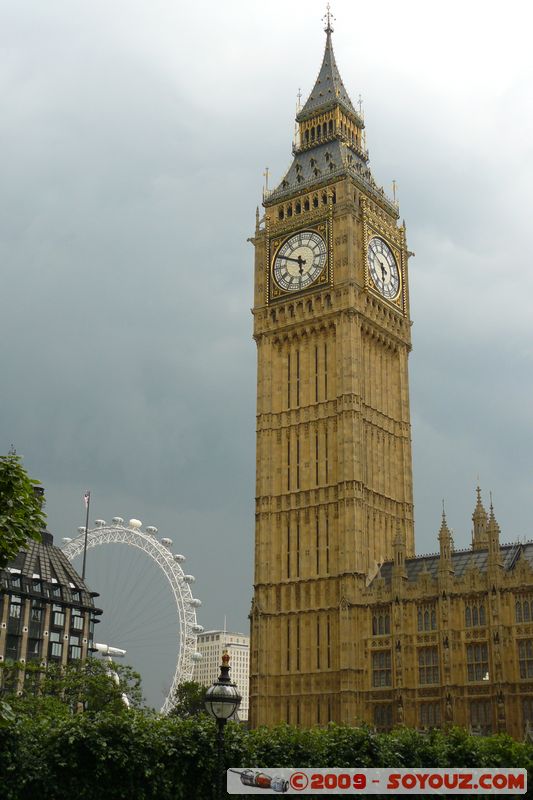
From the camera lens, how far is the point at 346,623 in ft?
281

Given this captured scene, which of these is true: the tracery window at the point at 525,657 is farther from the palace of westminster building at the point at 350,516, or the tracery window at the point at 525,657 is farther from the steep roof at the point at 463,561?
the steep roof at the point at 463,561

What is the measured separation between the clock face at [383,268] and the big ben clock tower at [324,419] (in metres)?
0.19

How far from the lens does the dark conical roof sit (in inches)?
4368

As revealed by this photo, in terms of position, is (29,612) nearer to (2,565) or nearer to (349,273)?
(349,273)

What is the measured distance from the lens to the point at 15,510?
27375 mm

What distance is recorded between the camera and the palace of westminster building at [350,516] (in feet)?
265

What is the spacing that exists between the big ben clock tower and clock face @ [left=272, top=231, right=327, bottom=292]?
0.13m

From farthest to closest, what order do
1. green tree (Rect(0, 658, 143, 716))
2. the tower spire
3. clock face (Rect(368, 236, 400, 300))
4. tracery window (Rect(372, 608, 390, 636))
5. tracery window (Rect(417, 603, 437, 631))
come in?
the tower spire
clock face (Rect(368, 236, 400, 300))
tracery window (Rect(372, 608, 390, 636))
tracery window (Rect(417, 603, 437, 631))
green tree (Rect(0, 658, 143, 716))

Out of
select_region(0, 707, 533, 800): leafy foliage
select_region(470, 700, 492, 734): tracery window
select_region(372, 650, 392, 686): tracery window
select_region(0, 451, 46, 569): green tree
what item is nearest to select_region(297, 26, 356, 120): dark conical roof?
select_region(372, 650, 392, 686): tracery window

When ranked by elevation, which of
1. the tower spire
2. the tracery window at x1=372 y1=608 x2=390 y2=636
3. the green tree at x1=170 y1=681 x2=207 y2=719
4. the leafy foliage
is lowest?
the leafy foliage

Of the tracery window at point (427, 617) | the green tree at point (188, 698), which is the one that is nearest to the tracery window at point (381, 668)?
the tracery window at point (427, 617)

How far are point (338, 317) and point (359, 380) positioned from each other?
21.2 ft

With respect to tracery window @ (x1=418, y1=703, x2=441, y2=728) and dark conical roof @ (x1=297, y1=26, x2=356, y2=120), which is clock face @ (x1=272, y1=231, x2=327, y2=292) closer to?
dark conical roof @ (x1=297, y1=26, x2=356, y2=120)

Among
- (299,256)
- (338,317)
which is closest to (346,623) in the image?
(338,317)
